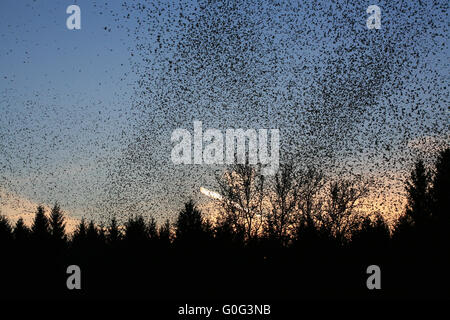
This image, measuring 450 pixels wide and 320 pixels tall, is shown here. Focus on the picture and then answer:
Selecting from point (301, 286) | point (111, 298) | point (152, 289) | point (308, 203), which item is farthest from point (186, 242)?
point (308, 203)

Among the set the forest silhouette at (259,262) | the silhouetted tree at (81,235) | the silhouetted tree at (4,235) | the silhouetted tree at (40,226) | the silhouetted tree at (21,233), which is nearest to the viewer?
the forest silhouette at (259,262)

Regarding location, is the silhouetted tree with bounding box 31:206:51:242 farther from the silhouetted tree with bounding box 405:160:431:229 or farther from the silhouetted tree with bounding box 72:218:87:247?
the silhouetted tree with bounding box 405:160:431:229

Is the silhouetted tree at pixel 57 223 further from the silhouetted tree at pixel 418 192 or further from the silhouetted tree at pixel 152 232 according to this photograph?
the silhouetted tree at pixel 418 192

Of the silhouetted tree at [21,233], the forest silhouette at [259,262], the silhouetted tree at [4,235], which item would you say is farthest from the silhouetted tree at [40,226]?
the forest silhouette at [259,262]

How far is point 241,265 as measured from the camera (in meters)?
24.3

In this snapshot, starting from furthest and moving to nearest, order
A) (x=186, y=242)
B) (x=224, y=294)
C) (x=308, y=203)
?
(x=308, y=203) → (x=186, y=242) → (x=224, y=294)

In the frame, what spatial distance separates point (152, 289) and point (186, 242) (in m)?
3.51

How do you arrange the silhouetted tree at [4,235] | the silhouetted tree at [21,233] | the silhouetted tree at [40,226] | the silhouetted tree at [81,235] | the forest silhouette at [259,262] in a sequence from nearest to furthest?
the forest silhouette at [259,262] < the silhouetted tree at [4,235] < the silhouetted tree at [21,233] < the silhouetted tree at [40,226] < the silhouetted tree at [81,235]

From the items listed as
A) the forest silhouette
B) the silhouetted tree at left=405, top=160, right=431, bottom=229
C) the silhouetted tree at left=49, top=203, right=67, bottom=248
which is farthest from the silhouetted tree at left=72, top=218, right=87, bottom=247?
the silhouetted tree at left=405, top=160, right=431, bottom=229

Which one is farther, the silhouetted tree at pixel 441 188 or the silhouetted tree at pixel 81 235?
the silhouetted tree at pixel 81 235

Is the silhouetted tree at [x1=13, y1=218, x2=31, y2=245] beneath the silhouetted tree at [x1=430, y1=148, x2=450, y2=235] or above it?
beneath

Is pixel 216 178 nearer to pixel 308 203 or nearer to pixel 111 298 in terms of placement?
pixel 308 203

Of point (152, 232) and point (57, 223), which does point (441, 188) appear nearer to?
point (152, 232)

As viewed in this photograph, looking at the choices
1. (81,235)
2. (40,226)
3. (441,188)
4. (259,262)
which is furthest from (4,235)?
(441,188)
